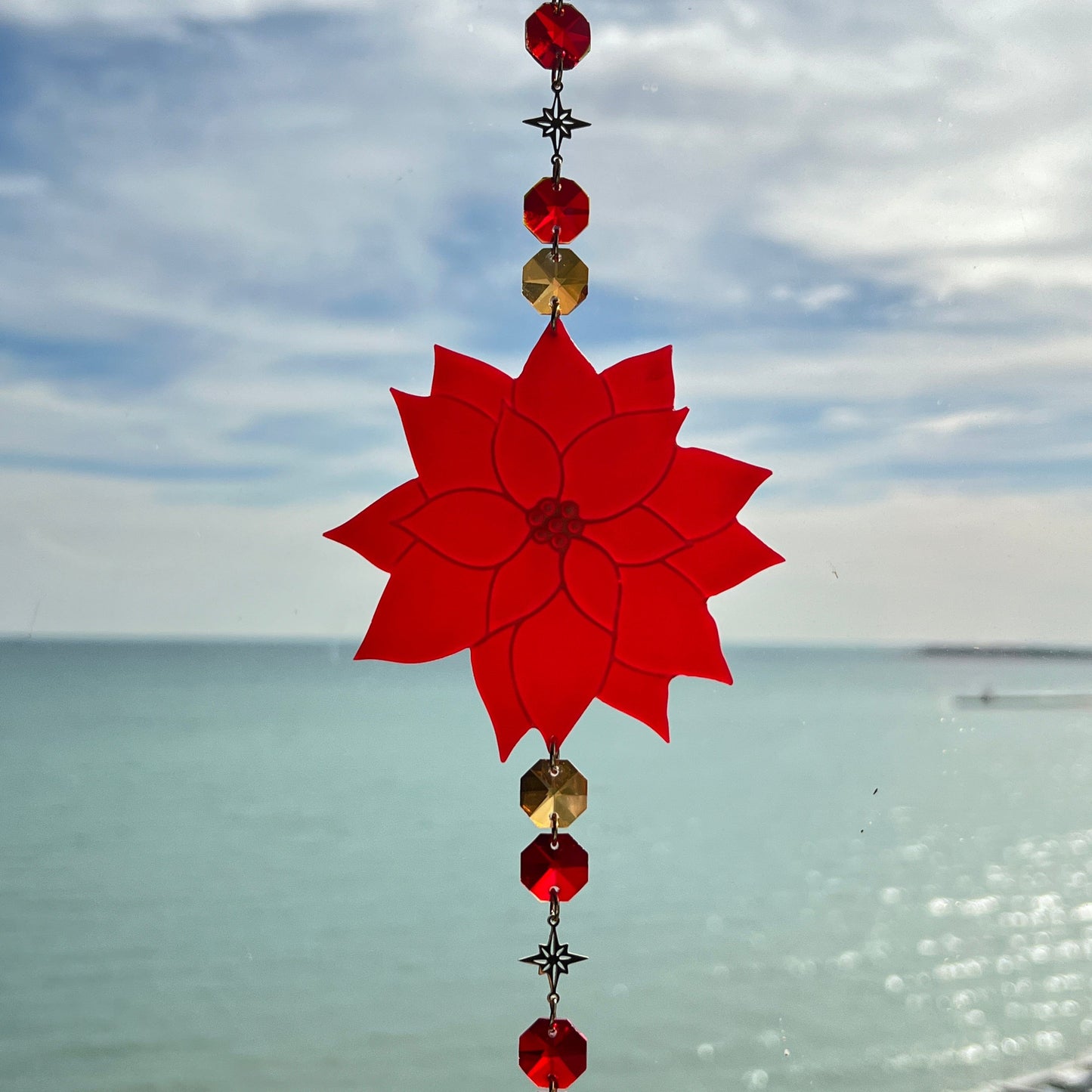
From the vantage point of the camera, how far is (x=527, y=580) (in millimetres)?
732

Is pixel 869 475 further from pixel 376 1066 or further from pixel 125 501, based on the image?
pixel 376 1066

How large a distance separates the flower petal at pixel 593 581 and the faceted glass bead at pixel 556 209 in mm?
227

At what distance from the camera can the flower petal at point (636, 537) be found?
73 cm

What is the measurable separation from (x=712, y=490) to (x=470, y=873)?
3.96 m

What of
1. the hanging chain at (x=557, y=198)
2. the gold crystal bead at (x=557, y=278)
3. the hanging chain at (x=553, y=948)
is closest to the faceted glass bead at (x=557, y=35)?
the hanging chain at (x=557, y=198)

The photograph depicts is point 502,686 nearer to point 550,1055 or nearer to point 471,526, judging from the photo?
point 471,526

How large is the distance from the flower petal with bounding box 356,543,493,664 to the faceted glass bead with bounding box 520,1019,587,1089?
29cm

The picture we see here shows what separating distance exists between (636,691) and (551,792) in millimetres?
93

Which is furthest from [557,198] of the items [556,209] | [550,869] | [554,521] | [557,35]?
[550,869]

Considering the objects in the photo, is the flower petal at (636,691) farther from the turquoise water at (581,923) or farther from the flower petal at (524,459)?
the turquoise water at (581,923)

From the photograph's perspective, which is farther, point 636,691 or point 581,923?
point 581,923

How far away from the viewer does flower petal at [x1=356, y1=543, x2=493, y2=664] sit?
719 mm

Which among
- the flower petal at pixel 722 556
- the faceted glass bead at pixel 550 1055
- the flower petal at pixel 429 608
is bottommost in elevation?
the faceted glass bead at pixel 550 1055

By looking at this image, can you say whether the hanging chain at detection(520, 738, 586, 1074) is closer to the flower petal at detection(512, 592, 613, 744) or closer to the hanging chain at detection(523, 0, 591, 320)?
the flower petal at detection(512, 592, 613, 744)
